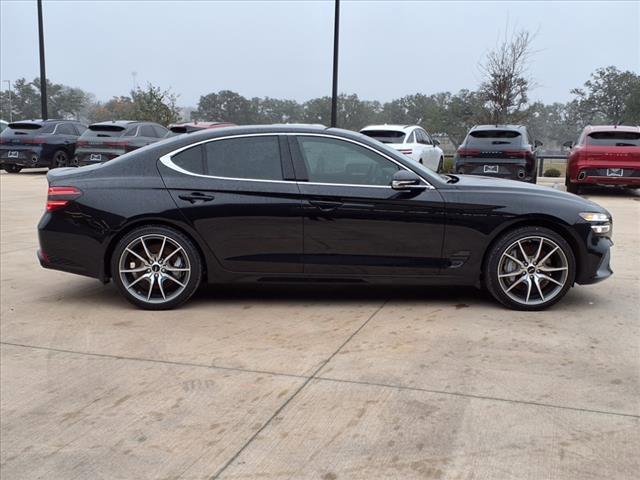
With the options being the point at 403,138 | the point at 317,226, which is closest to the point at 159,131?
the point at 403,138

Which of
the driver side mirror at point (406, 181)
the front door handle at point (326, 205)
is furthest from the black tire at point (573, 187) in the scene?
the front door handle at point (326, 205)

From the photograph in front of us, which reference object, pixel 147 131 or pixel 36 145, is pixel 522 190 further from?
pixel 36 145

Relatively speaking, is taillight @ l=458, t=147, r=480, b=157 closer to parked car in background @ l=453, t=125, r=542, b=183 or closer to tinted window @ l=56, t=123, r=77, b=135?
parked car in background @ l=453, t=125, r=542, b=183

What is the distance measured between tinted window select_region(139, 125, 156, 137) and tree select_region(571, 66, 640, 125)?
654 inches

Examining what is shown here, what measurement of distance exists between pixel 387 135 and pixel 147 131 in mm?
6739

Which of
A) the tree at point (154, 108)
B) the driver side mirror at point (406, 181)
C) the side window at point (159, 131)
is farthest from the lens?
the tree at point (154, 108)

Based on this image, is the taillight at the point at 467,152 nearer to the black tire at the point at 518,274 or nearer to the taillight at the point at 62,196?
the black tire at the point at 518,274

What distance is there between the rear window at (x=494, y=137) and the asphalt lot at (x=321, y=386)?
337 inches

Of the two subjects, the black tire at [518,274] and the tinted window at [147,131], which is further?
the tinted window at [147,131]

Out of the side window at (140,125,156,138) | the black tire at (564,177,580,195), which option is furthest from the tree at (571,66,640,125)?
the side window at (140,125,156,138)

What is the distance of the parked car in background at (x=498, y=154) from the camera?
1341 cm

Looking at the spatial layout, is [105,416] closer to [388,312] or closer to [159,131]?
[388,312]

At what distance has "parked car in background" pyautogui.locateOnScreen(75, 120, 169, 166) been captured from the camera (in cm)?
1606

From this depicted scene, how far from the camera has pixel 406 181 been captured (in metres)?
4.94
